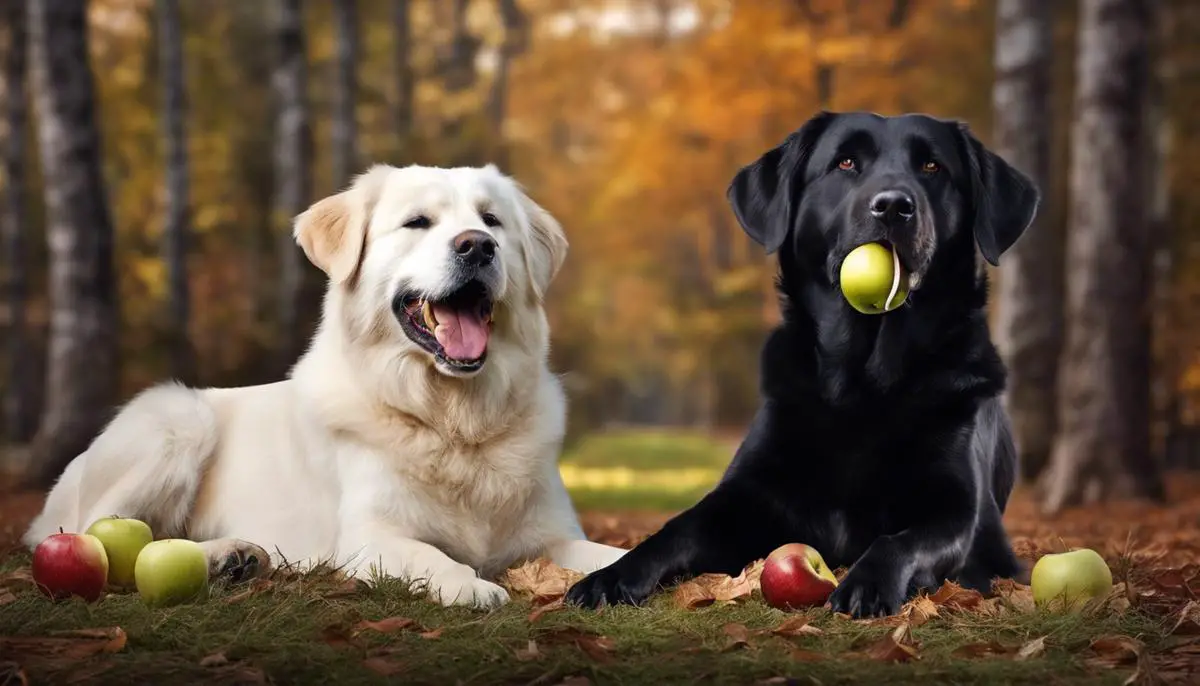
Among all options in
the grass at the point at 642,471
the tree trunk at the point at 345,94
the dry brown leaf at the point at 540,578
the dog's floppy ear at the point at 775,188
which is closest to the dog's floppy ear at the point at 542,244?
the dog's floppy ear at the point at 775,188

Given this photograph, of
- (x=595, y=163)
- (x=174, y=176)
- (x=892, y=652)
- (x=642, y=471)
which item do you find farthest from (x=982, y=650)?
(x=595, y=163)

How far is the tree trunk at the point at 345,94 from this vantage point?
14602mm

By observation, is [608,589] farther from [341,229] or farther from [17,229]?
[17,229]

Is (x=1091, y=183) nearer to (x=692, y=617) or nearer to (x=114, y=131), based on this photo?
(x=692, y=617)

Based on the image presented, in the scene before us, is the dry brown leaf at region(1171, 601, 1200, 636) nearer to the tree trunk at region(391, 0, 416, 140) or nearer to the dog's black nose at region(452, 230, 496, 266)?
the dog's black nose at region(452, 230, 496, 266)

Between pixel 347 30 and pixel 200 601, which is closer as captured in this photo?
pixel 200 601

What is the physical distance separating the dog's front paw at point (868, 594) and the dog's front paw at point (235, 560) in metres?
1.94

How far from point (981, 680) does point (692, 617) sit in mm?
961

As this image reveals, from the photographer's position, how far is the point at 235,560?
170 inches

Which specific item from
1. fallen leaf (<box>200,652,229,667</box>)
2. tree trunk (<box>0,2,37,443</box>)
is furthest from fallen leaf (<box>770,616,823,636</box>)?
tree trunk (<box>0,2,37,443</box>)

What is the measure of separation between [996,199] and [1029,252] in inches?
222

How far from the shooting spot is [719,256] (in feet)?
81.3

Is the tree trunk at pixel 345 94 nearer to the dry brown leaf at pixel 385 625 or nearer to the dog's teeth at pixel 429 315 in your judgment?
the dog's teeth at pixel 429 315

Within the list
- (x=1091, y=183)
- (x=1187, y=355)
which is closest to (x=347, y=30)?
(x=1091, y=183)
